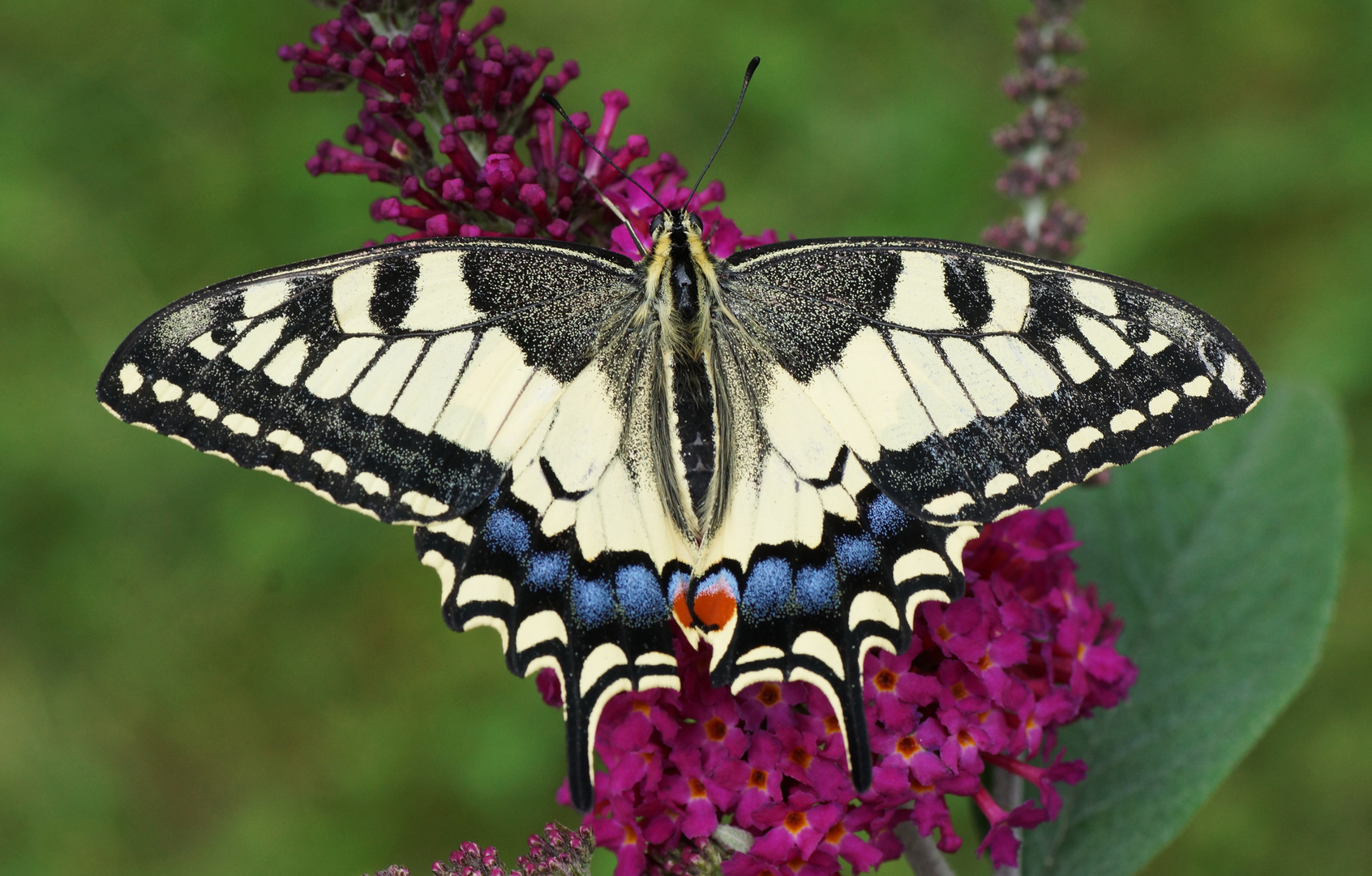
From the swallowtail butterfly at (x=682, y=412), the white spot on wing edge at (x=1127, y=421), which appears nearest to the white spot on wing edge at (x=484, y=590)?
the swallowtail butterfly at (x=682, y=412)

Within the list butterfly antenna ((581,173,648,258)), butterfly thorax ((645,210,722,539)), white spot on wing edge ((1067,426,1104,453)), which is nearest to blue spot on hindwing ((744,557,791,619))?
butterfly thorax ((645,210,722,539))

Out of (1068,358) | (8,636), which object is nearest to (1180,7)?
(1068,358)

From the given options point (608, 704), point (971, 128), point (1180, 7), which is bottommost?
point (608, 704)

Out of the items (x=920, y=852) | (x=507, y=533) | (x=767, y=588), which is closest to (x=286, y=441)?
(x=507, y=533)

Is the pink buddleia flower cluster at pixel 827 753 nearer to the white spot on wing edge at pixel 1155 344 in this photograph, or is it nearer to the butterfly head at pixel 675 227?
the white spot on wing edge at pixel 1155 344

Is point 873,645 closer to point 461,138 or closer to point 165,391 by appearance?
point 461,138

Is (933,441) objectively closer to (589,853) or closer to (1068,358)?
(1068,358)

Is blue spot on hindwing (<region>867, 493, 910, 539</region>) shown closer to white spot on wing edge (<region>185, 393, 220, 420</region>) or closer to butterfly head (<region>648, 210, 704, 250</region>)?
butterfly head (<region>648, 210, 704, 250</region>)
